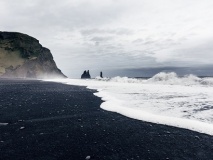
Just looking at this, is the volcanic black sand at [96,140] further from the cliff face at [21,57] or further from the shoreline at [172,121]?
the cliff face at [21,57]

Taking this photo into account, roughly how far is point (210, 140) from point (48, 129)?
22.0 ft

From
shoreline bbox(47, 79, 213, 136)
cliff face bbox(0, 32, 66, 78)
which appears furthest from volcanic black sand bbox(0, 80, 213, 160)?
cliff face bbox(0, 32, 66, 78)

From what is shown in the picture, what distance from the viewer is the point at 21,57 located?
160 metres

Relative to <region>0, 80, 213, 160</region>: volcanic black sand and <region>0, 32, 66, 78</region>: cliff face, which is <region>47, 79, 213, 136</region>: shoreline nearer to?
<region>0, 80, 213, 160</region>: volcanic black sand

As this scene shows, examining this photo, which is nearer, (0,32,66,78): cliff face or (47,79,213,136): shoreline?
(47,79,213,136): shoreline

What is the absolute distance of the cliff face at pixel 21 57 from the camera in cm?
14925

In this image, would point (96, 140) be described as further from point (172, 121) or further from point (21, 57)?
point (21, 57)

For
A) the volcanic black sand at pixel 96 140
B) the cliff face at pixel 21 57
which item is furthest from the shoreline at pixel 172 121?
the cliff face at pixel 21 57

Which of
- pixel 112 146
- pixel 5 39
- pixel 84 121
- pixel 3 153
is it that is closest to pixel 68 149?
pixel 112 146

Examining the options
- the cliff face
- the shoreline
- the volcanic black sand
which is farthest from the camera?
the cliff face

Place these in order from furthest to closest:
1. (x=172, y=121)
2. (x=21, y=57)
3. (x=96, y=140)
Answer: (x=21, y=57), (x=172, y=121), (x=96, y=140)

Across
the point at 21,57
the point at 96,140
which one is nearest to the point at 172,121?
the point at 96,140

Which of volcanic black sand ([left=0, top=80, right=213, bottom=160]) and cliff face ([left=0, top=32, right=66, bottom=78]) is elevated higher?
cliff face ([left=0, top=32, right=66, bottom=78])

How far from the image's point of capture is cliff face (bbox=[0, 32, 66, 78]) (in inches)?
5876
